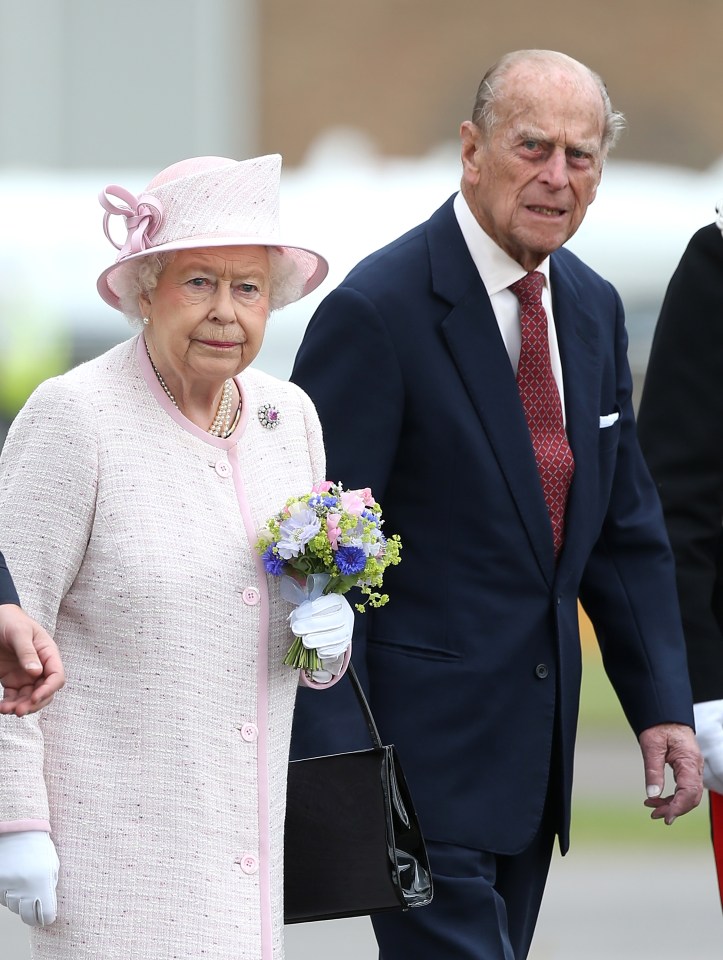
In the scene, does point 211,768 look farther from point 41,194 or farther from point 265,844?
point 41,194

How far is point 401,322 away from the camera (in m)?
3.71

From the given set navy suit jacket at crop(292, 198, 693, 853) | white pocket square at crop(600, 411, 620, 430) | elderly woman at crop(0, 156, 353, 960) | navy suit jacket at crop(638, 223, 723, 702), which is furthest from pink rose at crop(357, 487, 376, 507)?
navy suit jacket at crop(638, 223, 723, 702)

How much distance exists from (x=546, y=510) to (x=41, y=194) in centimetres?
1613

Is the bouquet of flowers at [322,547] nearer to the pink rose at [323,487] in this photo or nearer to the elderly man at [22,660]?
the pink rose at [323,487]

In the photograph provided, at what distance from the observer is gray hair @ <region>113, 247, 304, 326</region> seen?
3162 millimetres

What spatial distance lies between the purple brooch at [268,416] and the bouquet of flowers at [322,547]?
16cm

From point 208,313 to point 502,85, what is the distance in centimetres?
94

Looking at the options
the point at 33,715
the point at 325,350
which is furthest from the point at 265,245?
the point at 33,715

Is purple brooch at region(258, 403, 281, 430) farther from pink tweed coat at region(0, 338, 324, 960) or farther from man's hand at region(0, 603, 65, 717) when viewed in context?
man's hand at region(0, 603, 65, 717)

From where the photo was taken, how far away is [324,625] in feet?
10.3

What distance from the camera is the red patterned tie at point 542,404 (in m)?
3.75

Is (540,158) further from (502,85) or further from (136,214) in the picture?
(136,214)

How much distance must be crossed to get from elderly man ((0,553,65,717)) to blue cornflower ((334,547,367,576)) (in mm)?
624

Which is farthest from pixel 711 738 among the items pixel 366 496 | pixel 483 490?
pixel 366 496
